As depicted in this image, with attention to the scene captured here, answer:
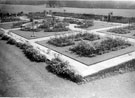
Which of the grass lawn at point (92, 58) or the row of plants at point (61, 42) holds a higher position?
the row of plants at point (61, 42)

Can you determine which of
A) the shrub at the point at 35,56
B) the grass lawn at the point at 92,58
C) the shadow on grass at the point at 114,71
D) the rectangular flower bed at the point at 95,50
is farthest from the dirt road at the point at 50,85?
the rectangular flower bed at the point at 95,50

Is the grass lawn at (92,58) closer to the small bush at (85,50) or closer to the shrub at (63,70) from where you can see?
the small bush at (85,50)

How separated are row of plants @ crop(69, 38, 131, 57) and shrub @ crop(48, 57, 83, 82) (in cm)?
234

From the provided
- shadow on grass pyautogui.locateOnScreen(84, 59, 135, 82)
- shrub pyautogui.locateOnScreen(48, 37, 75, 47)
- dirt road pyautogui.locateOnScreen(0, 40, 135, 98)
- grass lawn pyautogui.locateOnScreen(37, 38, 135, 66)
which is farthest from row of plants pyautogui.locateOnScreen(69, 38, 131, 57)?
dirt road pyautogui.locateOnScreen(0, 40, 135, 98)

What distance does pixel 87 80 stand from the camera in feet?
23.3

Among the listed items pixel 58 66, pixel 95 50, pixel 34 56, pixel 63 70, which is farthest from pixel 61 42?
pixel 63 70

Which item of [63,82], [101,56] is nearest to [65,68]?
[63,82]

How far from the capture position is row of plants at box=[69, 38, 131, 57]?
1015 cm

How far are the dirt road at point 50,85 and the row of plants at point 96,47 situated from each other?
2835mm

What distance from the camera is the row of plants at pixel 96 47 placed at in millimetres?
10148

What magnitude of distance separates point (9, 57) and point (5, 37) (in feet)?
18.6

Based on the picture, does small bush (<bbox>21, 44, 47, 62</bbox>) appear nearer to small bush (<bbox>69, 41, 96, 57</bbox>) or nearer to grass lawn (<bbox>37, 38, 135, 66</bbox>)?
grass lawn (<bbox>37, 38, 135, 66</bbox>)

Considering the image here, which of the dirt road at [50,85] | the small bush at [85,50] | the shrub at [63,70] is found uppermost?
the small bush at [85,50]

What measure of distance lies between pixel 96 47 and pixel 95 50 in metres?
0.35
